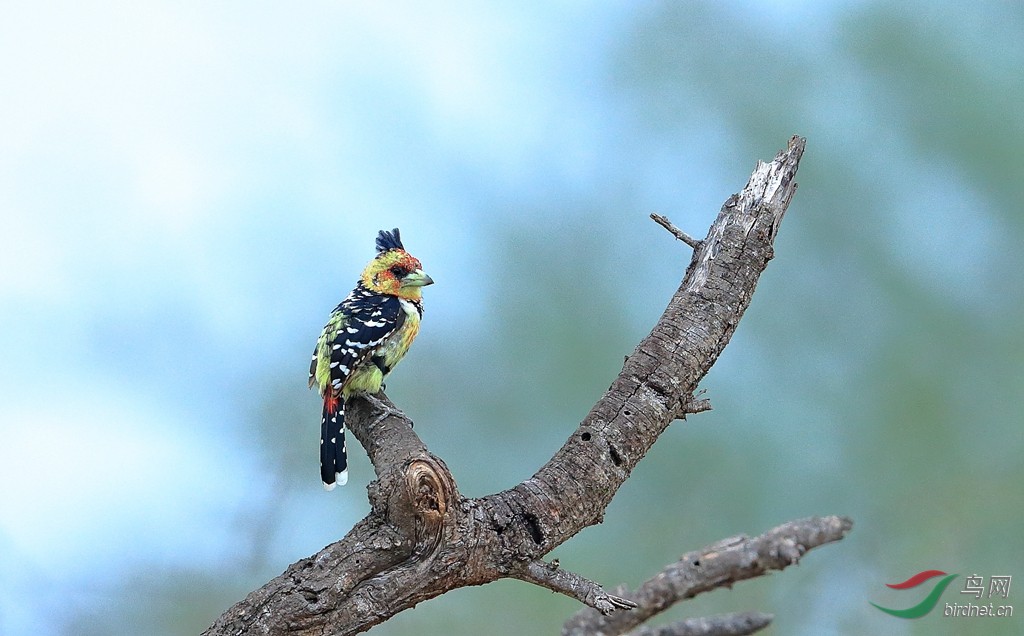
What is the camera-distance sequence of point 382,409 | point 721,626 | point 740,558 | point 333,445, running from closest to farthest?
1. point 721,626
2. point 740,558
3. point 333,445
4. point 382,409

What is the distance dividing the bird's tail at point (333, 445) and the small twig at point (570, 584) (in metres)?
0.85

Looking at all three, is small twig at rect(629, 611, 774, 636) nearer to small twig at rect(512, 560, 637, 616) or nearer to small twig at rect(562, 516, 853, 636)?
small twig at rect(562, 516, 853, 636)

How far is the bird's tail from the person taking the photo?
3775 mm

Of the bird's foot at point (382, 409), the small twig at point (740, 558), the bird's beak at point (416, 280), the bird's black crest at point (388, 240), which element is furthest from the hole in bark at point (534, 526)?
the bird's black crest at point (388, 240)

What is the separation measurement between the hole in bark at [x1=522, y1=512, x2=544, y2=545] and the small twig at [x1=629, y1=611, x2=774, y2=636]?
0.89 metres

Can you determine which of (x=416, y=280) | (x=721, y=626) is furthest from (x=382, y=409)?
(x=721, y=626)

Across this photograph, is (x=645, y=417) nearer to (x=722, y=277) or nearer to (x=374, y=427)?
(x=722, y=277)

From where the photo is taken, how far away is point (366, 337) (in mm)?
4047

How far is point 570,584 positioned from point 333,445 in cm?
113

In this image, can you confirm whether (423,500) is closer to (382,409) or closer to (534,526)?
(534,526)

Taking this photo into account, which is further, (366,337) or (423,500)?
(366,337)

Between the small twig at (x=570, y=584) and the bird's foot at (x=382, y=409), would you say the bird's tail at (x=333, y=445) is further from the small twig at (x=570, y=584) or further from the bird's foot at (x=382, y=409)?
the small twig at (x=570, y=584)

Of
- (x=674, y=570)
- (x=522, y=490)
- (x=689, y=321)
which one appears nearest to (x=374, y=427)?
(x=522, y=490)

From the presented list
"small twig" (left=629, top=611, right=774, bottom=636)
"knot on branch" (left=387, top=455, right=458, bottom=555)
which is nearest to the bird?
"knot on branch" (left=387, top=455, right=458, bottom=555)
